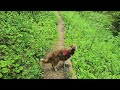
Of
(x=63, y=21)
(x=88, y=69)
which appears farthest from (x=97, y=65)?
(x=63, y=21)

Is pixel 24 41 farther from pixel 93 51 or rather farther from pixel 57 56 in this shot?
pixel 93 51

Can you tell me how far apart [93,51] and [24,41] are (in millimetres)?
4252

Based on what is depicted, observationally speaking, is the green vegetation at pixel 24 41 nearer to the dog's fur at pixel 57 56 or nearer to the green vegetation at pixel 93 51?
the dog's fur at pixel 57 56

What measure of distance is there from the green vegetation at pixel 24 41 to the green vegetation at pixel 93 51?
139 cm

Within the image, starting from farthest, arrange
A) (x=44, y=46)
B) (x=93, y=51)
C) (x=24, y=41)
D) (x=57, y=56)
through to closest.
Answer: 1. (x=93, y=51)
2. (x=24, y=41)
3. (x=44, y=46)
4. (x=57, y=56)

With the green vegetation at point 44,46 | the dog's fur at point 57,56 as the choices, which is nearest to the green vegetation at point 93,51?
the green vegetation at point 44,46

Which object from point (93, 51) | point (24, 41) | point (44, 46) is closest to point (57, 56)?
point (44, 46)

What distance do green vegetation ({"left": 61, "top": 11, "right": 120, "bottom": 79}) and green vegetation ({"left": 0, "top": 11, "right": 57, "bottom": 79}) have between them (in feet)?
4.57

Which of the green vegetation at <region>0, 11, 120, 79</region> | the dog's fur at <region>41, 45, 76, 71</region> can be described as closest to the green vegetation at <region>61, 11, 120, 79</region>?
the green vegetation at <region>0, 11, 120, 79</region>

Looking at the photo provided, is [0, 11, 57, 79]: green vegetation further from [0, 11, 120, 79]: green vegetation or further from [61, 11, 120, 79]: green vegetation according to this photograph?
[61, 11, 120, 79]: green vegetation

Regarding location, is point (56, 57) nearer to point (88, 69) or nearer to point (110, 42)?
point (88, 69)

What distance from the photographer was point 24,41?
13.1 metres

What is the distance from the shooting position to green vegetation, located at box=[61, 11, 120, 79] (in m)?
12.2
